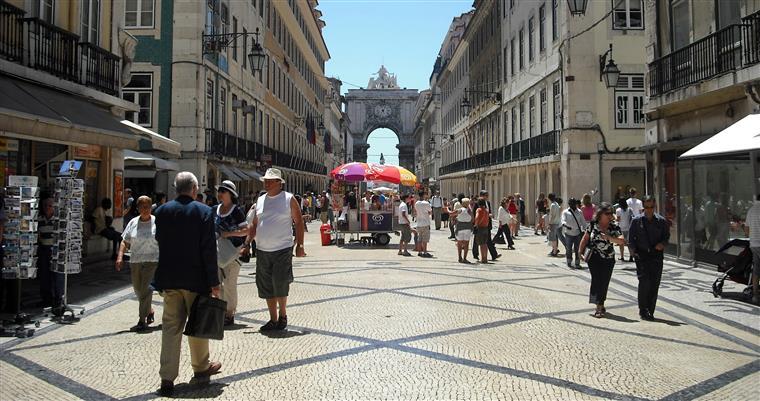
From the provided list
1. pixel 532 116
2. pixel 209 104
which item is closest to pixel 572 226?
pixel 209 104

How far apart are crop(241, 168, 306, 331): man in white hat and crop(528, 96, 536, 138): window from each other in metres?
22.2

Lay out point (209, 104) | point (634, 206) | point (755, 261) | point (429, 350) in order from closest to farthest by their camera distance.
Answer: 1. point (429, 350)
2. point (755, 261)
3. point (634, 206)
4. point (209, 104)

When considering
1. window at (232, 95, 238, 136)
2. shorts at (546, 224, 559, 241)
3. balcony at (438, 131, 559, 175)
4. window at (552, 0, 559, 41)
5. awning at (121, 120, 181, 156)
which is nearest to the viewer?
awning at (121, 120, 181, 156)

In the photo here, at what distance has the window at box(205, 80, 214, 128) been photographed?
2194 cm

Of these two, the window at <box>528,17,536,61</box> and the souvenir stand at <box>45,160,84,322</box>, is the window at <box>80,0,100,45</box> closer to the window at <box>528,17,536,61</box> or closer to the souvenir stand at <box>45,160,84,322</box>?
the souvenir stand at <box>45,160,84,322</box>

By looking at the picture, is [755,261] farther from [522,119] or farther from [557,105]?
[522,119]

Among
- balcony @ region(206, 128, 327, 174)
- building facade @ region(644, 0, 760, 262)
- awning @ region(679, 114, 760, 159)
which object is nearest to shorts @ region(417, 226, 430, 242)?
building facade @ region(644, 0, 760, 262)

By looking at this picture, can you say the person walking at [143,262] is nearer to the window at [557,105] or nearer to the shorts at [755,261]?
the shorts at [755,261]

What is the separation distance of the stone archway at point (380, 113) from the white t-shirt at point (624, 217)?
112m

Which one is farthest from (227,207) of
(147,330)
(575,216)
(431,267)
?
(575,216)

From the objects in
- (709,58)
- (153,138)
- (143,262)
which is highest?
(709,58)

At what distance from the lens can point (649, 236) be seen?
726 centimetres

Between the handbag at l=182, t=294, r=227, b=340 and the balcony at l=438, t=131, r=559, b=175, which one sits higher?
the balcony at l=438, t=131, r=559, b=175

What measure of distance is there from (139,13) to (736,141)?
19.9m
